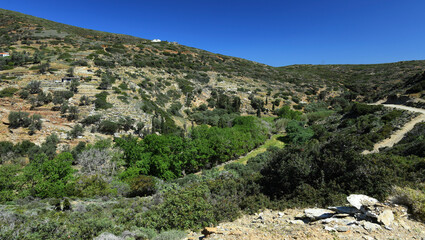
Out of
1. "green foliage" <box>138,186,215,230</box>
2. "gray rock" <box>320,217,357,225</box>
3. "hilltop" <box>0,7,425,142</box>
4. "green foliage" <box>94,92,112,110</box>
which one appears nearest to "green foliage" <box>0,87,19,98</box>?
"hilltop" <box>0,7,425,142</box>

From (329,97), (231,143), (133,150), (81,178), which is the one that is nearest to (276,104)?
(329,97)

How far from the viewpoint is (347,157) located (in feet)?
31.2

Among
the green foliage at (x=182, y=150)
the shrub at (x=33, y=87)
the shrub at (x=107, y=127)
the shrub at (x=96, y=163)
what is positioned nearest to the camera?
the shrub at (x=96, y=163)

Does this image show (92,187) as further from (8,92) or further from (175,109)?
(175,109)

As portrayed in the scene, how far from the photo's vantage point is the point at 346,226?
5.35m

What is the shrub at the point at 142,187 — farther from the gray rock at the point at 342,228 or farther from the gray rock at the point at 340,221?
the gray rock at the point at 342,228

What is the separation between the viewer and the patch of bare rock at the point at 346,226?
5.07 metres

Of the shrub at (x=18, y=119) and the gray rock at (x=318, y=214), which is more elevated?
the shrub at (x=18, y=119)

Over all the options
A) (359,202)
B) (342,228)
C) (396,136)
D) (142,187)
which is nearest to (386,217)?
(359,202)

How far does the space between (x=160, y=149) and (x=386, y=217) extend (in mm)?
17113

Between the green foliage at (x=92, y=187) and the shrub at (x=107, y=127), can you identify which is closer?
the green foliage at (x=92, y=187)

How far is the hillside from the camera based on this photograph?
8031 mm

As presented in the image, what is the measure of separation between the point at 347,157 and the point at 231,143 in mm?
17269

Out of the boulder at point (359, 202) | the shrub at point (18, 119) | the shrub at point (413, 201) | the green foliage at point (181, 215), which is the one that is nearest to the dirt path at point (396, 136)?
the shrub at point (413, 201)
